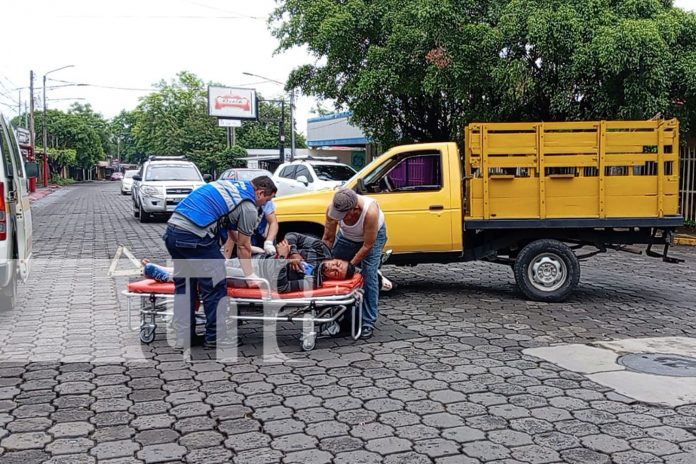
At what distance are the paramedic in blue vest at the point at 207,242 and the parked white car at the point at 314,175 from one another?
1155cm

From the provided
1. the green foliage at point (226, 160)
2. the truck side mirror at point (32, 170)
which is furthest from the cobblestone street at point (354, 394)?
the green foliage at point (226, 160)

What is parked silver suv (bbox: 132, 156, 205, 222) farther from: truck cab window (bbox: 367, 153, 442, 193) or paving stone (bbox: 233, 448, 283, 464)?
paving stone (bbox: 233, 448, 283, 464)

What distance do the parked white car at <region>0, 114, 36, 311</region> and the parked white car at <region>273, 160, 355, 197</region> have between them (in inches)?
387

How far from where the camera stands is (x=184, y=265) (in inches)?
244

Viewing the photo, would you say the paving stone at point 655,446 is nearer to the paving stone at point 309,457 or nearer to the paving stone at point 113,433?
the paving stone at point 309,457

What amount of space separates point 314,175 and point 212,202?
12.4m

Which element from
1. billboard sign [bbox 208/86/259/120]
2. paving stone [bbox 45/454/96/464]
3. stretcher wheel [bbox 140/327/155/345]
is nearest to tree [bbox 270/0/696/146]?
stretcher wheel [bbox 140/327/155/345]

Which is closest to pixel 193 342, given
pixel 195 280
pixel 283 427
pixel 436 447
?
pixel 195 280

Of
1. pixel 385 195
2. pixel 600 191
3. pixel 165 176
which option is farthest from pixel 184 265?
pixel 165 176

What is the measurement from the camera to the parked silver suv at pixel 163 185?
63.1 feet

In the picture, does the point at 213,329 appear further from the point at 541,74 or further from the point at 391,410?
the point at 541,74

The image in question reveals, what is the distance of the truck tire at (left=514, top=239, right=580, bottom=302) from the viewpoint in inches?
335

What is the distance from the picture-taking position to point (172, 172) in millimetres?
20594

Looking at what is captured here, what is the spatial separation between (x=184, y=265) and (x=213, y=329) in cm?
63
